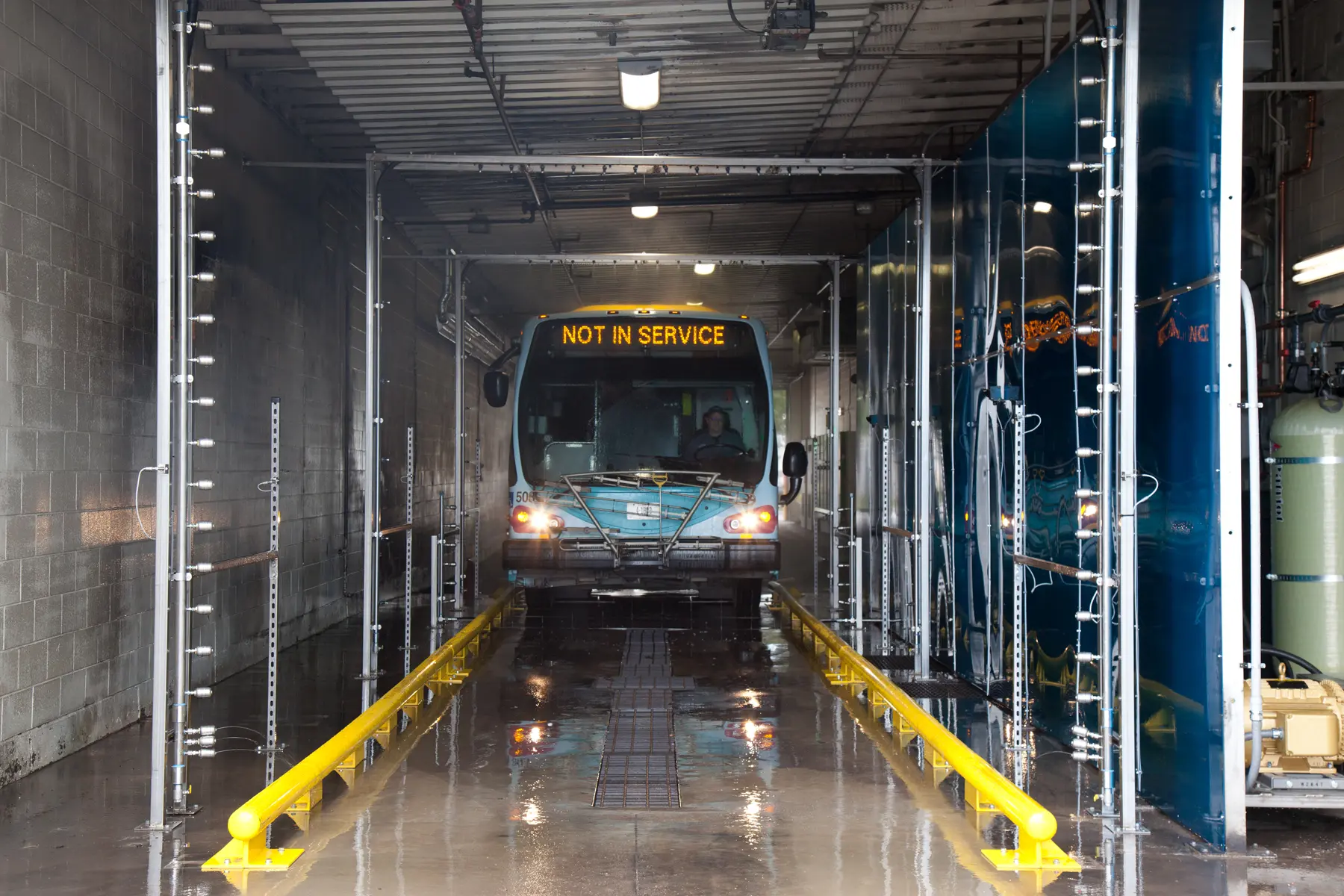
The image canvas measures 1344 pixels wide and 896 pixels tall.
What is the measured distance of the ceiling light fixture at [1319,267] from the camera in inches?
323

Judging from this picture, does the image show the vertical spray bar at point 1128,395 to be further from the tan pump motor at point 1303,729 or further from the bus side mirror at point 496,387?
the bus side mirror at point 496,387

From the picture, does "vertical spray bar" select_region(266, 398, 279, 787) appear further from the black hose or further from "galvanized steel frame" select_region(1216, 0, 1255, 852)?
the black hose

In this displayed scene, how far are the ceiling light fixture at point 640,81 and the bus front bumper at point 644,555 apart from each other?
13.6ft

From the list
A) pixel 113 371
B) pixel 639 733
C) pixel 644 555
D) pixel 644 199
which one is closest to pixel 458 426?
pixel 644 555

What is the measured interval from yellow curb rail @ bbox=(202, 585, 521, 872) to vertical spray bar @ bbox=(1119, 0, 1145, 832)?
3.64 meters

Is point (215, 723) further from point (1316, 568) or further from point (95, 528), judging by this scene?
point (1316, 568)

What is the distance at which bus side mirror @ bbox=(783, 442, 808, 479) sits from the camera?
12585 millimetres

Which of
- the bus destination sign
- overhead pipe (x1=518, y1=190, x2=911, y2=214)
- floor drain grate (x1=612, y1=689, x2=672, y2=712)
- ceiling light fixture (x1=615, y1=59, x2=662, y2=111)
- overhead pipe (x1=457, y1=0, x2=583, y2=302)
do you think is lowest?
floor drain grate (x1=612, y1=689, x2=672, y2=712)

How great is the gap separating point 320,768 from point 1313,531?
5.32 m

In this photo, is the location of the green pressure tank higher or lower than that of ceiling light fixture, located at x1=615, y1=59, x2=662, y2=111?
lower

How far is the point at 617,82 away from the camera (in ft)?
33.1

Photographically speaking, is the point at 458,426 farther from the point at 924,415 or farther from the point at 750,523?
the point at 924,415

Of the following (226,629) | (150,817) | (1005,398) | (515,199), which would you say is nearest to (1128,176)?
(1005,398)

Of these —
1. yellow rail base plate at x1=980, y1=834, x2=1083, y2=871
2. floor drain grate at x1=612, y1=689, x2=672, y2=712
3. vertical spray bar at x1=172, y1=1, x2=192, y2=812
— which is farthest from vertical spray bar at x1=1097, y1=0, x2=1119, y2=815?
vertical spray bar at x1=172, y1=1, x2=192, y2=812
